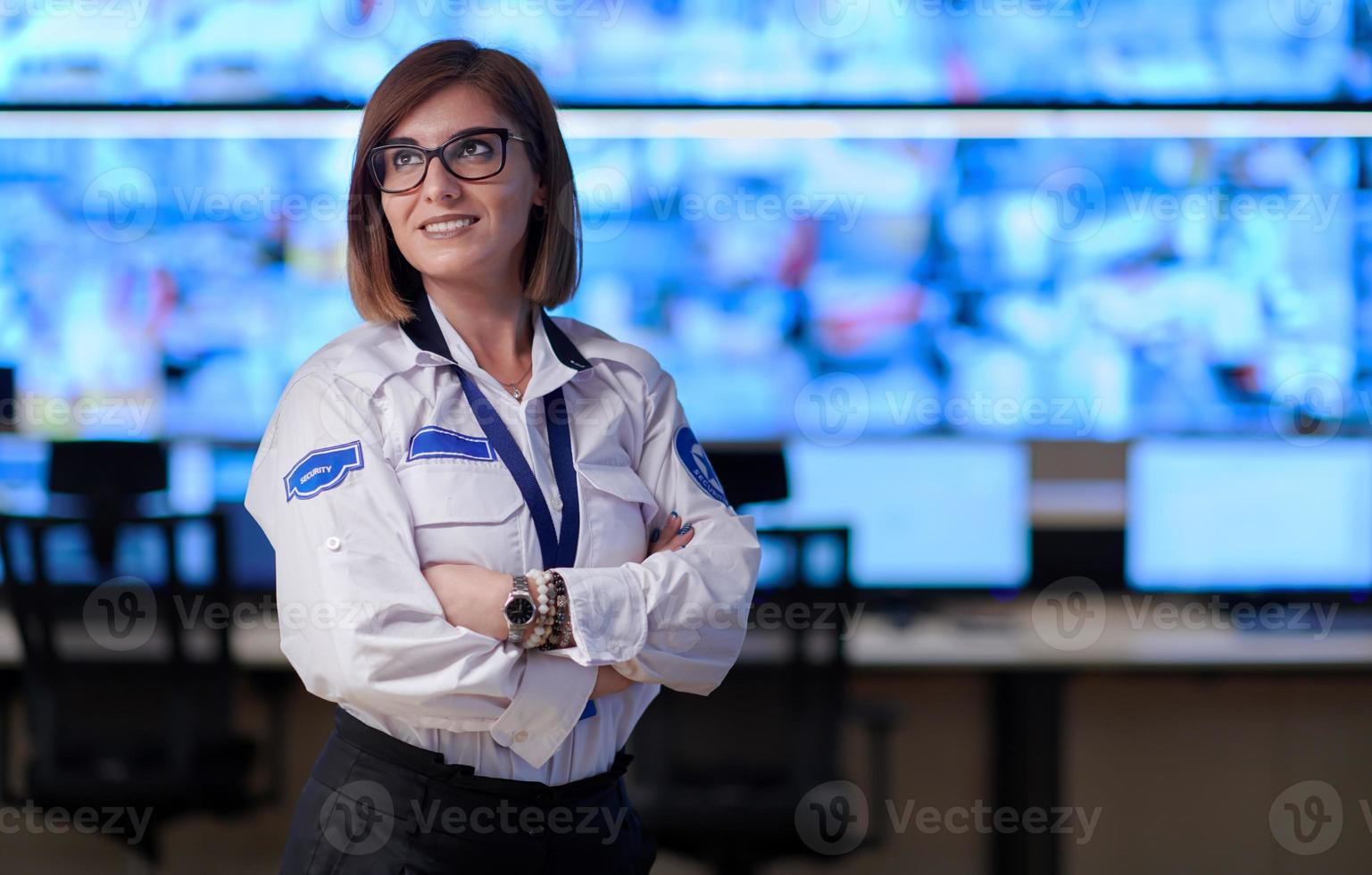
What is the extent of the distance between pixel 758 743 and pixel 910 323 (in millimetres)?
1279

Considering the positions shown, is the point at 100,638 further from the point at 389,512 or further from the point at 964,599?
the point at 964,599

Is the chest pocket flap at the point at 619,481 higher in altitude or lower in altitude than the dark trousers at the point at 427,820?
higher

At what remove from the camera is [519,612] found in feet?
4.18

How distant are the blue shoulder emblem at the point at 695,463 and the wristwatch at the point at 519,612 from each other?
12.8 inches

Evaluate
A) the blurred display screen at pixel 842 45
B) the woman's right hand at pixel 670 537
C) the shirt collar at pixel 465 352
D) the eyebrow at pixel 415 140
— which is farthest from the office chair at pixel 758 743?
the blurred display screen at pixel 842 45

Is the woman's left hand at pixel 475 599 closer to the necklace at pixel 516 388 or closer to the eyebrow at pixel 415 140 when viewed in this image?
the necklace at pixel 516 388

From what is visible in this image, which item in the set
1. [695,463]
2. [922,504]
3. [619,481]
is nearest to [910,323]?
[922,504]

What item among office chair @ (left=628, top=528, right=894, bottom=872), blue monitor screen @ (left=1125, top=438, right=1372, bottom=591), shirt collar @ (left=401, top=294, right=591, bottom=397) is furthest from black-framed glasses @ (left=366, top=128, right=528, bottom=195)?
blue monitor screen @ (left=1125, top=438, right=1372, bottom=591)

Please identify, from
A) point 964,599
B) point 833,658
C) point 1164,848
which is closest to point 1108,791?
point 1164,848

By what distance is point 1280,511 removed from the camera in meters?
2.86

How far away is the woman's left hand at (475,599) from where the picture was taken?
128 centimetres

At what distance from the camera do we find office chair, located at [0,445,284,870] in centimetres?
246

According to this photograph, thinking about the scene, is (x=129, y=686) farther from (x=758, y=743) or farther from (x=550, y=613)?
(x=550, y=613)

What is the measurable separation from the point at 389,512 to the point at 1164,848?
2.50 m
